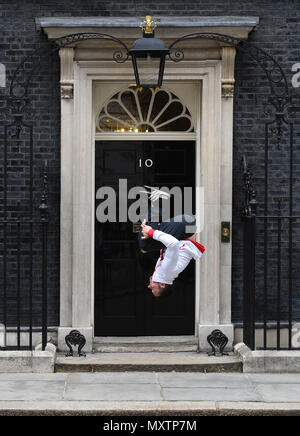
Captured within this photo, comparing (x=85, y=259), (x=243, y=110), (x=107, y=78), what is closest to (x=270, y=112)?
(x=243, y=110)

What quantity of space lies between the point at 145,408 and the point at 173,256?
6.23 ft

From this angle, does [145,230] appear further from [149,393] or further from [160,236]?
[149,393]

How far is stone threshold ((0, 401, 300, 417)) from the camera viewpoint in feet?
25.1

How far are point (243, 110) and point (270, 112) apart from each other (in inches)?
15.3

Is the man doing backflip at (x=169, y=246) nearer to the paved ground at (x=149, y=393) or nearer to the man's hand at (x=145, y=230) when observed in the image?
the man's hand at (x=145, y=230)

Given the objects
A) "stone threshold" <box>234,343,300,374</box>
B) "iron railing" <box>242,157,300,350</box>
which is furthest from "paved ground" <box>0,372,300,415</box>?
"iron railing" <box>242,157,300,350</box>

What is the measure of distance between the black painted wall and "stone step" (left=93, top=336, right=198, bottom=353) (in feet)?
2.19

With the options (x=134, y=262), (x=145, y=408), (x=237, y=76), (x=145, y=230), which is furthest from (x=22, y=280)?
(x=237, y=76)

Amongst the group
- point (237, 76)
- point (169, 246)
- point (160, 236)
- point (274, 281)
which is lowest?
point (274, 281)

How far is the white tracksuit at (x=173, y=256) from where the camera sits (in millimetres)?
8787

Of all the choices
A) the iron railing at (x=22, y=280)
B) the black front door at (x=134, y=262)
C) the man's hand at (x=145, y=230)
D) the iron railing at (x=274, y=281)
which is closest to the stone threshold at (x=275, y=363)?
the iron railing at (x=274, y=281)

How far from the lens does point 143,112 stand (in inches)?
404

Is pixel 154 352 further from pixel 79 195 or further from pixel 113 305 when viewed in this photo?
pixel 79 195

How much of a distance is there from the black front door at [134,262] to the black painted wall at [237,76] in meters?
0.63
